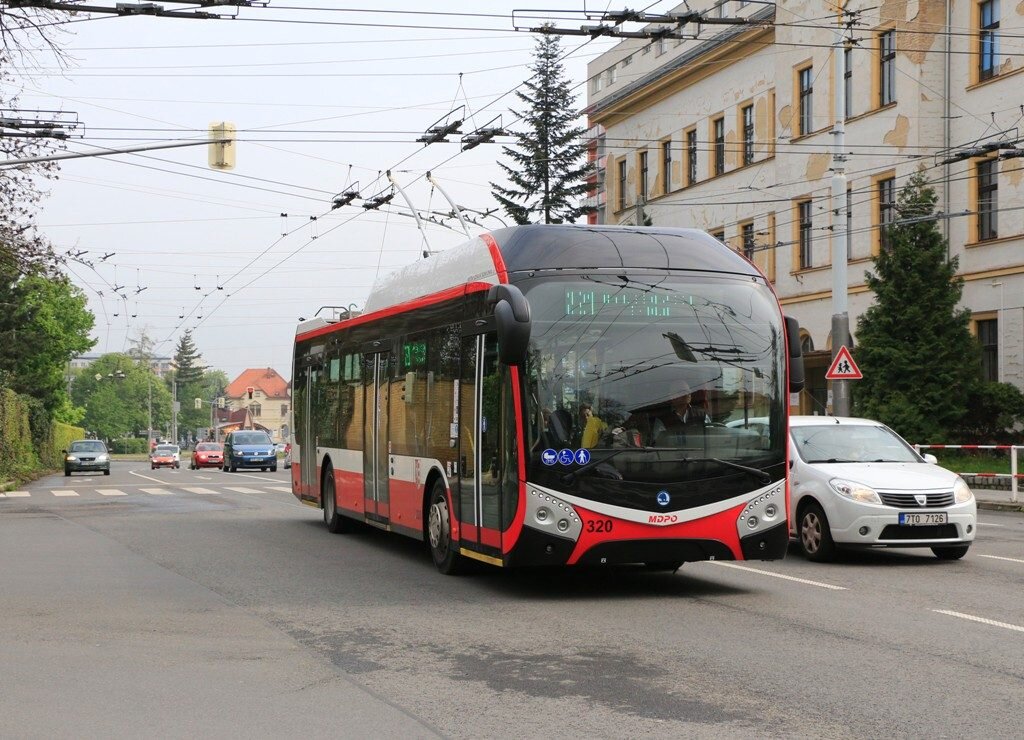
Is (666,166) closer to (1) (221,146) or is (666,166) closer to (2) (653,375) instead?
(1) (221,146)

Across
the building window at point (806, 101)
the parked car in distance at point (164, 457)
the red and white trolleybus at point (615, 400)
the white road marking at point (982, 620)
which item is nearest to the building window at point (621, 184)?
the building window at point (806, 101)

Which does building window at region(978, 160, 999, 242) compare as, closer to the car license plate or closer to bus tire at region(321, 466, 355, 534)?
bus tire at region(321, 466, 355, 534)

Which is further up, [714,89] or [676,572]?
[714,89]

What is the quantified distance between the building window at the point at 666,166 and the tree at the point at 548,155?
8822mm

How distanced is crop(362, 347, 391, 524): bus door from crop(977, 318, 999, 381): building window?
2363 centimetres

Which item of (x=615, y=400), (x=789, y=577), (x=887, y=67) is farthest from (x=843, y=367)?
(x=887, y=67)

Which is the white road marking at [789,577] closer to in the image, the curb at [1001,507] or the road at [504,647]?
the road at [504,647]

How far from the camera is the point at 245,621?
34.5 ft

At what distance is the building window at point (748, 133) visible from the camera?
4844 cm

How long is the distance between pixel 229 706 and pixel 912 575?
8.00 meters

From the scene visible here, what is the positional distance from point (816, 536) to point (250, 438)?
44270mm

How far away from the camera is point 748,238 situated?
48.7 m

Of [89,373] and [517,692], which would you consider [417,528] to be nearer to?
[517,692]

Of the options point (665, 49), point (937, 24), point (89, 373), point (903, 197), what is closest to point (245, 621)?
point (903, 197)
